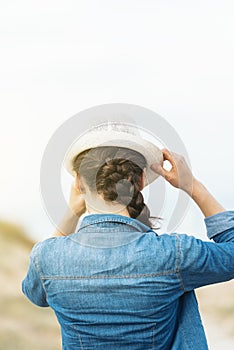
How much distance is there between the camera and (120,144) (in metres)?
0.81

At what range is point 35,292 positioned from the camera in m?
0.89

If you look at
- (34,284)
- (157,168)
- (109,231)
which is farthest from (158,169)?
(34,284)

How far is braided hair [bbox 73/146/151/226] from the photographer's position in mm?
809

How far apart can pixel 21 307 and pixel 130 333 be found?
4.64 ft

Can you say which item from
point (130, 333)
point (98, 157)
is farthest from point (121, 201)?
point (130, 333)

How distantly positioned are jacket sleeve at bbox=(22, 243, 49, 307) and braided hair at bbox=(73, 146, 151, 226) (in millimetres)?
131

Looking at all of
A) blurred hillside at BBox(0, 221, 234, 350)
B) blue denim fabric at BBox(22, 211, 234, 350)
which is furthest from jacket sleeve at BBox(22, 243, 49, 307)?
blurred hillside at BBox(0, 221, 234, 350)

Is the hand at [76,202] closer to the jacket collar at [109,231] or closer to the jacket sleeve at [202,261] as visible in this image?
the jacket collar at [109,231]

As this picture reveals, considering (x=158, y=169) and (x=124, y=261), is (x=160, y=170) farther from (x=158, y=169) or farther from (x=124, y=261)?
(x=124, y=261)

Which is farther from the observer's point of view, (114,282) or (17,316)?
(17,316)

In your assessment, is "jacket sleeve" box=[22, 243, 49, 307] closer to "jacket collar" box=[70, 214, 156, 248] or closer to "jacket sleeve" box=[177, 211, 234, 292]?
"jacket collar" box=[70, 214, 156, 248]

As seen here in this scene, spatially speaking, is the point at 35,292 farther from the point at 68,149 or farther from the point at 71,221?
the point at 68,149

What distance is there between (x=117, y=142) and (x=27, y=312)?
4.92 feet

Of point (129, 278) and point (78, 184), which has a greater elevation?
point (78, 184)
